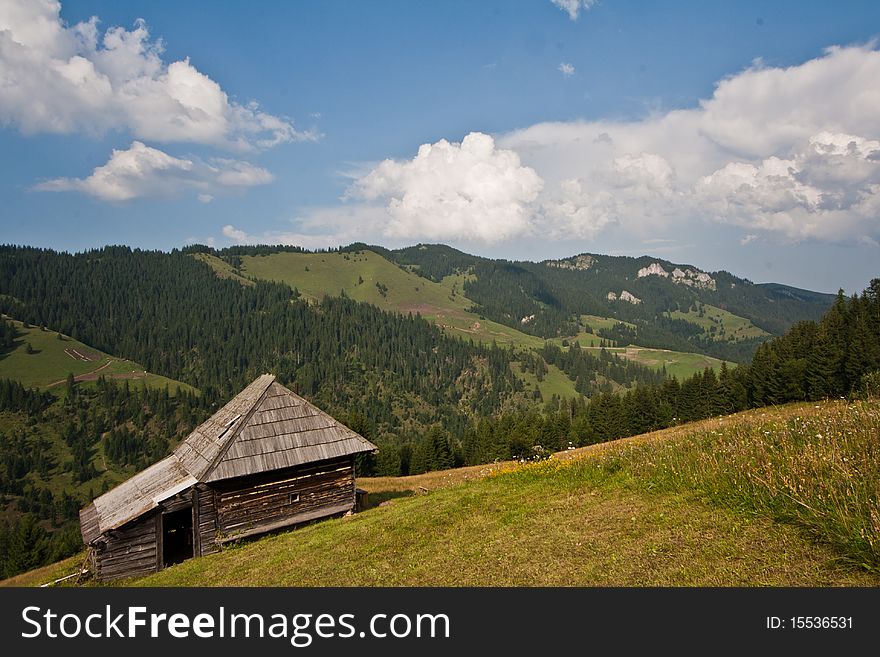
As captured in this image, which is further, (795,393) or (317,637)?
(795,393)

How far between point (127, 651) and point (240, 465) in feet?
54.2

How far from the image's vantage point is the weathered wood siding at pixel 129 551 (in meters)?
20.5

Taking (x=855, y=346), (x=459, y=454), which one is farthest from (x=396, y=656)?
(x=459, y=454)

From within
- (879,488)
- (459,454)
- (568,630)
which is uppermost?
(879,488)

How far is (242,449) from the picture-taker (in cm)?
2303

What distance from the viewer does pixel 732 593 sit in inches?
254

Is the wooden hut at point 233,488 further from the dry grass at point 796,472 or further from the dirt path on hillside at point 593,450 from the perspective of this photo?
the dry grass at point 796,472

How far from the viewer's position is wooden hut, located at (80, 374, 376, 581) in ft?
69.5

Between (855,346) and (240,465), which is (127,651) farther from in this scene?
(855,346)

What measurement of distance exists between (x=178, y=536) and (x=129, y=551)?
5072mm

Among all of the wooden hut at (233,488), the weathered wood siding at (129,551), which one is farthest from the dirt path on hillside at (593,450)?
the weathered wood siding at (129,551)

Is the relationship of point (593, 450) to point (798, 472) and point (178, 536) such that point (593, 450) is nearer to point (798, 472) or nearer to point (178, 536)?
point (798, 472)

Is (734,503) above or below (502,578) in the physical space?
above

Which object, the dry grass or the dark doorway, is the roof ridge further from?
the dry grass
